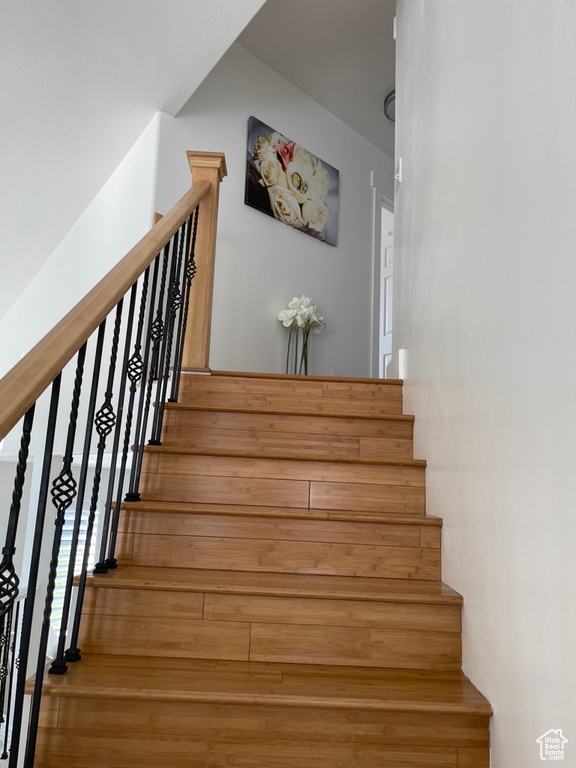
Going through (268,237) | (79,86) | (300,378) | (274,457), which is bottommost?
(274,457)

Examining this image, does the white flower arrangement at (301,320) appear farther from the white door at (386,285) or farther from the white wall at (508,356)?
the white wall at (508,356)

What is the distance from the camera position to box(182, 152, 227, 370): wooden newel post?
8.57 ft

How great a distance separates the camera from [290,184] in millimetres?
4465

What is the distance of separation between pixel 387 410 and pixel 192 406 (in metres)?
0.83

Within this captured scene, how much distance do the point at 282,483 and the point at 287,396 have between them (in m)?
0.52

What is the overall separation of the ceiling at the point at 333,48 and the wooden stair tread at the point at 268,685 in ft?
13.6

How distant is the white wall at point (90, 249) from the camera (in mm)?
3662

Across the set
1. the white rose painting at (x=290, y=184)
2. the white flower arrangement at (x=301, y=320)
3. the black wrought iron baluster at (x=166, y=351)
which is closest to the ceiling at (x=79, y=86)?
the white rose painting at (x=290, y=184)

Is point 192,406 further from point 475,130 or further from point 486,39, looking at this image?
point 486,39

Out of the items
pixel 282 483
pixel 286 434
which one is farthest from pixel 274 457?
pixel 286 434

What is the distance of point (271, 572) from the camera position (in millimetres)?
1819

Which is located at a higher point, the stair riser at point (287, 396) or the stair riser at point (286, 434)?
the stair riser at point (287, 396)

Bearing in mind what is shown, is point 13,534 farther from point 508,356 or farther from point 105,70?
point 105,70

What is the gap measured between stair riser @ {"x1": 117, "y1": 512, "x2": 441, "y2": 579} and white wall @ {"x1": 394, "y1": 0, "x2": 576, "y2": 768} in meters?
0.14
